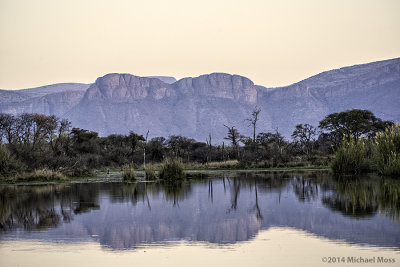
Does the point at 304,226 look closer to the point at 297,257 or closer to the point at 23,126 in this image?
the point at 297,257

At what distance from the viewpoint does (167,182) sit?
33.9m

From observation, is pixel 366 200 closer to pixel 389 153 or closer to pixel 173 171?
pixel 389 153

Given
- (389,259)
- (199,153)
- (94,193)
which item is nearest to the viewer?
(389,259)

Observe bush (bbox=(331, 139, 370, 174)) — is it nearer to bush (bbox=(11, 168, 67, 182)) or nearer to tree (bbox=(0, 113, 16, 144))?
bush (bbox=(11, 168, 67, 182))

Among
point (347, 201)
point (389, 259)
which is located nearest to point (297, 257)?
point (389, 259)

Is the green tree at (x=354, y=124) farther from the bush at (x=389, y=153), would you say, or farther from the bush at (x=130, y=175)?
the bush at (x=130, y=175)

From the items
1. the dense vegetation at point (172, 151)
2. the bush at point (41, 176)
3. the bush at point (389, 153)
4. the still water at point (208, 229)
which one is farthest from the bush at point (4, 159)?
the bush at point (389, 153)

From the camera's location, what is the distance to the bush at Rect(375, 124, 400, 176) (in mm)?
30156

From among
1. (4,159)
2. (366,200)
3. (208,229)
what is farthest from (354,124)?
(208,229)

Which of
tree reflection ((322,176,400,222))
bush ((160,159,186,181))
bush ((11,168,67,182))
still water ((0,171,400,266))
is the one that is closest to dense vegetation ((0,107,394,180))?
bush ((160,159,186,181))

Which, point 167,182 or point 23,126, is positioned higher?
point 23,126

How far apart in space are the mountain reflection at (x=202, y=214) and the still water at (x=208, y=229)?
30 millimetres

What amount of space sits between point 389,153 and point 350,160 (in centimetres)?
508

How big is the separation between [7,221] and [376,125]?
62585 mm
